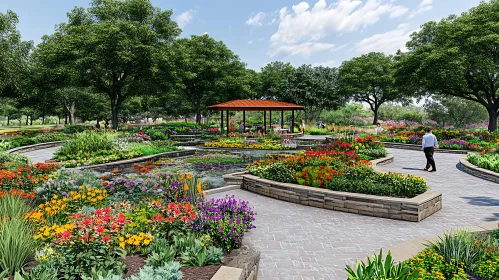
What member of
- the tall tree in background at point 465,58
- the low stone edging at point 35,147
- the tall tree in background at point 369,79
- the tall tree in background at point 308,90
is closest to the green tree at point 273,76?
the tall tree in background at point 369,79

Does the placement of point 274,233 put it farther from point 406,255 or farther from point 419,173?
A: point 419,173

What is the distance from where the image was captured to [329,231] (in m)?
5.99

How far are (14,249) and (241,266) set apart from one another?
2.75 m

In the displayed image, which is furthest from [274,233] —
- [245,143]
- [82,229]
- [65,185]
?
[245,143]

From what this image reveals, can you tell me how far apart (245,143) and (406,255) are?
16605mm

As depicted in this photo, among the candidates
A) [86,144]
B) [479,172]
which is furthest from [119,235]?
[479,172]

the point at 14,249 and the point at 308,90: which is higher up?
the point at 308,90

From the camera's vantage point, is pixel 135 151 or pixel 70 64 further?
pixel 70 64

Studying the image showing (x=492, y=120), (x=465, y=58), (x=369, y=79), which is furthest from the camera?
(x=369, y=79)

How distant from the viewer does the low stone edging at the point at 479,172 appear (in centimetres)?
1049

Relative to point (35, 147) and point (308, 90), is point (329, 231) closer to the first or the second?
point (35, 147)

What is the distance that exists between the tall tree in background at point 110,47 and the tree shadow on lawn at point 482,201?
25.8 m

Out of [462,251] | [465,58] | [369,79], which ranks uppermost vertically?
[369,79]

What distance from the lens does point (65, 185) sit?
274 inches
